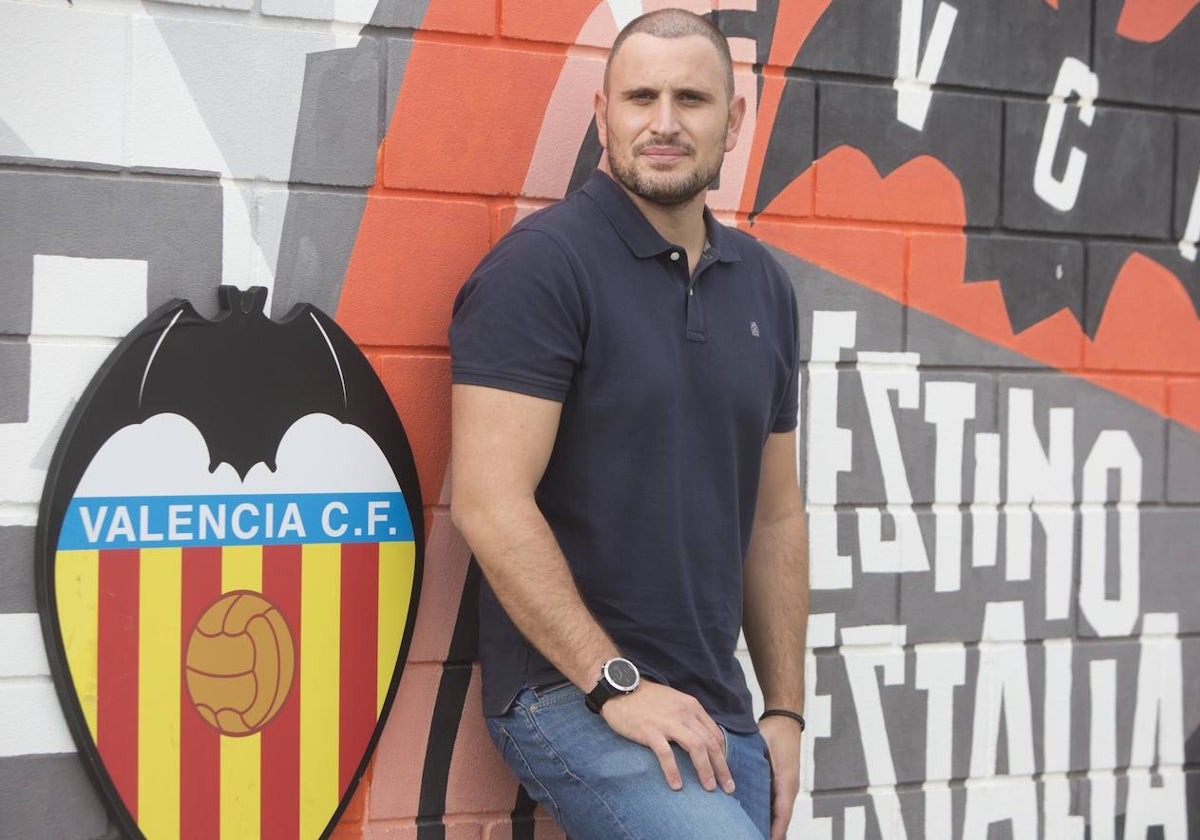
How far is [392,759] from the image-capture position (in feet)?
7.97

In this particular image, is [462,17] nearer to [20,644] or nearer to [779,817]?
[20,644]

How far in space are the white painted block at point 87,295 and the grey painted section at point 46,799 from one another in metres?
0.70

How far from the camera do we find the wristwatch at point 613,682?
2.00 metres

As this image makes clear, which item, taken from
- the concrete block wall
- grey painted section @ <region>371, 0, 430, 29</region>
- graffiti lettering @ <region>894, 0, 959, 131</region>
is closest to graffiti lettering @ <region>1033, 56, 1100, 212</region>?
the concrete block wall

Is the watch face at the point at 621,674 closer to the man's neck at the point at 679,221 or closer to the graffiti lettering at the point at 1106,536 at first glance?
the man's neck at the point at 679,221

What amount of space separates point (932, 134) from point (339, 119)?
3.93 feet

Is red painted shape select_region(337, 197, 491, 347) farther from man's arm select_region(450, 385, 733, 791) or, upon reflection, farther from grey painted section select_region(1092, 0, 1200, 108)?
grey painted section select_region(1092, 0, 1200, 108)

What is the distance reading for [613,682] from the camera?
200cm

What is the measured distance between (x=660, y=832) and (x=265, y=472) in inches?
35.5

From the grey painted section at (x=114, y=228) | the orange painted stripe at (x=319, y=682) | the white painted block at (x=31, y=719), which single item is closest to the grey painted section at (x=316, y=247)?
the grey painted section at (x=114, y=228)

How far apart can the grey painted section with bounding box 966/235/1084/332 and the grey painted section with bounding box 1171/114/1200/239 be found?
10.3 inches

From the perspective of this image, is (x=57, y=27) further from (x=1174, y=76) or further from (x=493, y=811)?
(x=1174, y=76)

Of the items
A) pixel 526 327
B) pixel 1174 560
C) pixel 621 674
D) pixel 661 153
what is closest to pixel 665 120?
pixel 661 153

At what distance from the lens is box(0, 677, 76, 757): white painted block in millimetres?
2195
